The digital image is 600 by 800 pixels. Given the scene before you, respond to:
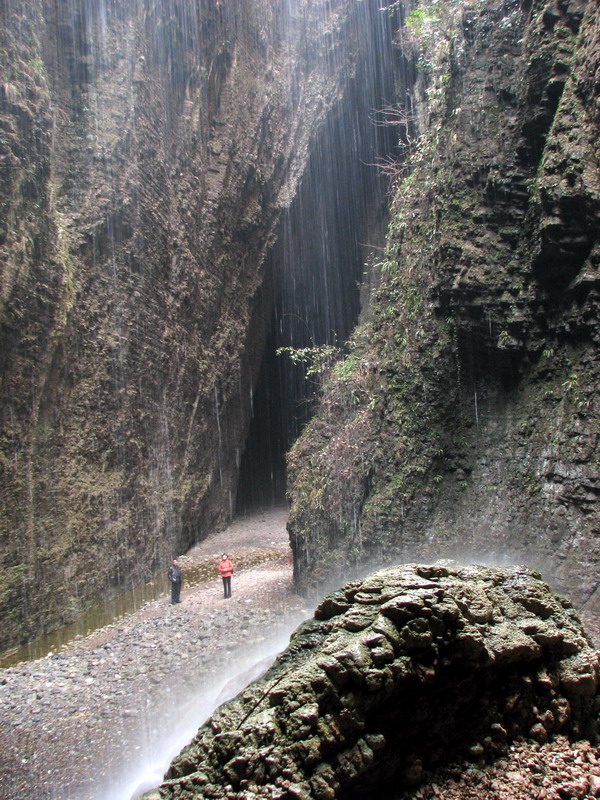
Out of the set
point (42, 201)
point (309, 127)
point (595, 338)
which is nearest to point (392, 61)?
point (309, 127)

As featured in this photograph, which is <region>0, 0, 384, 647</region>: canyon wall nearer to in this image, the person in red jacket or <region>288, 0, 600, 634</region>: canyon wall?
the person in red jacket

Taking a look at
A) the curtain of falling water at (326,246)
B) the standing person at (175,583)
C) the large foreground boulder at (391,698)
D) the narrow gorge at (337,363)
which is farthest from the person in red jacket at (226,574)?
the large foreground boulder at (391,698)

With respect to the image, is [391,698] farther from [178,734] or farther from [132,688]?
[132,688]

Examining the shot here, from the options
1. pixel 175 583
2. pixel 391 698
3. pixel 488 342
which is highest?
pixel 488 342

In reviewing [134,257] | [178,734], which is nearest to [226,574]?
[178,734]

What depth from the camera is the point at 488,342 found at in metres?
7.96

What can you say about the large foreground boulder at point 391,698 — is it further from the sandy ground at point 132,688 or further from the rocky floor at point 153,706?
the sandy ground at point 132,688

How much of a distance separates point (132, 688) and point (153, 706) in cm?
66

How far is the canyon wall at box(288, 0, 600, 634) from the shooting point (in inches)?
261

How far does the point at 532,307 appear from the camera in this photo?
753cm

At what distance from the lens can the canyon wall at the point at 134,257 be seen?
930 centimetres

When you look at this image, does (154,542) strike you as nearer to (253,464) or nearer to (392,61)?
(253,464)

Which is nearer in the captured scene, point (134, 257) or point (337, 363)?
point (337, 363)

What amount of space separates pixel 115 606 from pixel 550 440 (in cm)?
850
